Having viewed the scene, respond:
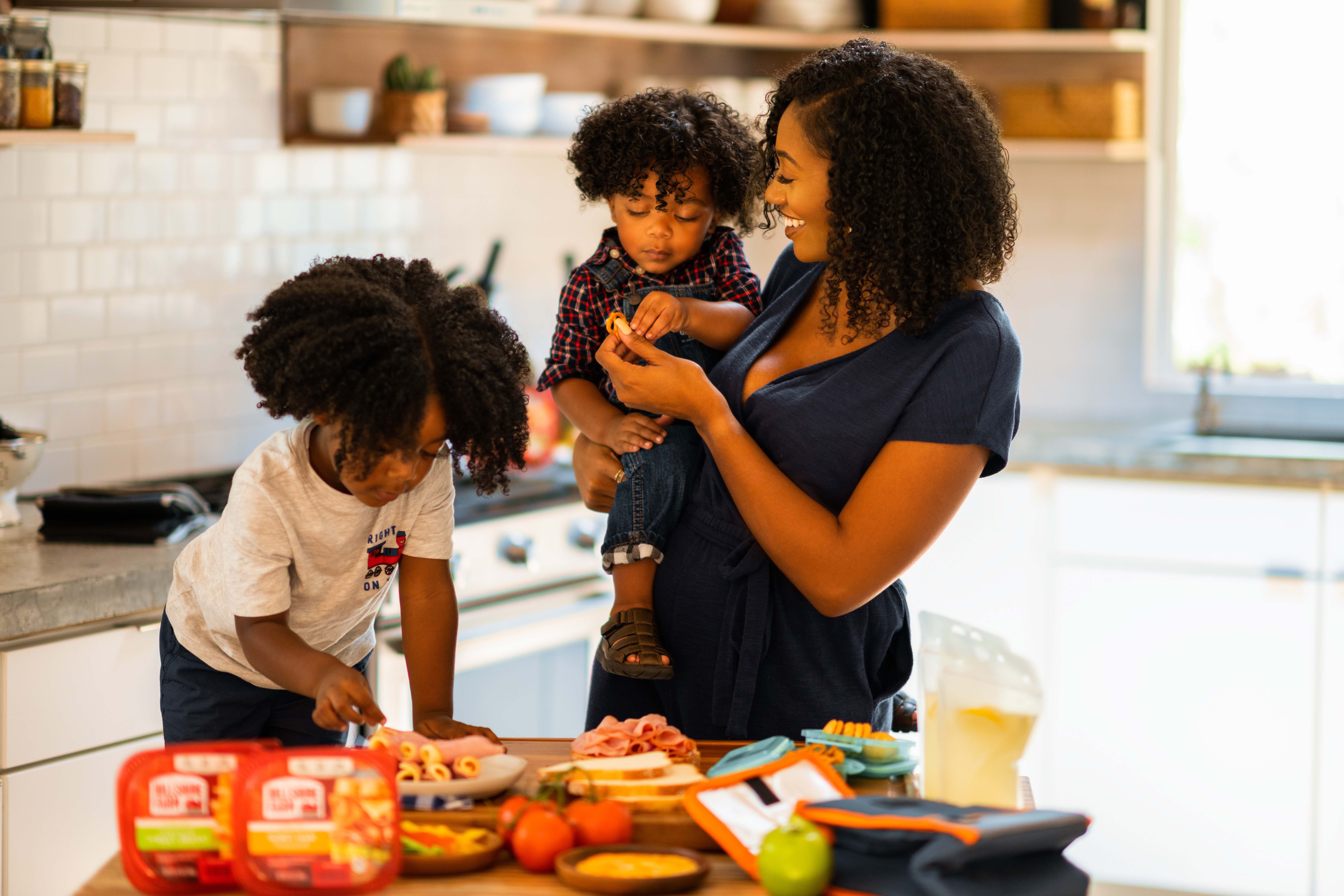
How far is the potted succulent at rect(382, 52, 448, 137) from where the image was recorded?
317 cm

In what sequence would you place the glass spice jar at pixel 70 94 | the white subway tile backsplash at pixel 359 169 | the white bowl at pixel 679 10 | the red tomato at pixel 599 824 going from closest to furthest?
the red tomato at pixel 599 824
the glass spice jar at pixel 70 94
the white subway tile backsplash at pixel 359 169
the white bowl at pixel 679 10

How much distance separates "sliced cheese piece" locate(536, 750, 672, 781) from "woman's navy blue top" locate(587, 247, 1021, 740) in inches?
9.7

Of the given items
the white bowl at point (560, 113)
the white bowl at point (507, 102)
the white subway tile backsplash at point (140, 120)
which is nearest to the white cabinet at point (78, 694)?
the white subway tile backsplash at point (140, 120)

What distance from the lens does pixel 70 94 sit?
2.36 m

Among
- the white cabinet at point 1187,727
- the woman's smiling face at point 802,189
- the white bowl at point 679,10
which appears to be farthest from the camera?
the white bowl at point 679,10

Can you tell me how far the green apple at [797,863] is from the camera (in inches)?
42.8

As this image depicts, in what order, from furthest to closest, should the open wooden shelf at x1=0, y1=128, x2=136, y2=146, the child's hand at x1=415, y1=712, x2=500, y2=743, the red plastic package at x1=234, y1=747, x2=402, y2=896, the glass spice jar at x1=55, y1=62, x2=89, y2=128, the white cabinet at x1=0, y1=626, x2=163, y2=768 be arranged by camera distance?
1. the glass spice jar at x1=55, y1=62, x2=89, y2=128
2. the open wooden shelf at x1=0, y1=128, x2=136, y2=146
3. the white cabinet at x1=0, y1=626, x2=163, y2=768
4. the child's hand at x1=415, y1=712, x2=500, y2=743
5. the red plastic package at x1=234, y1=747, x2=402, y2=896

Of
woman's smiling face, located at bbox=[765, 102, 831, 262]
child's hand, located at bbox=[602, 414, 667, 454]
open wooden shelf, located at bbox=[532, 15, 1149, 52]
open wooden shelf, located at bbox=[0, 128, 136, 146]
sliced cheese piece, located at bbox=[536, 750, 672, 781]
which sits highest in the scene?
open wooden shelf, located at bbox=[532, 15, 1149, 52]

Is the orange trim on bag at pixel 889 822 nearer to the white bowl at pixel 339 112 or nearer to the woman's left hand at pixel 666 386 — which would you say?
the woman's left hand at pixel 666 386

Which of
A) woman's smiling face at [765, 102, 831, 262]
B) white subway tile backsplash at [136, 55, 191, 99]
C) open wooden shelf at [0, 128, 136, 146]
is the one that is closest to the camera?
woman's smiling face at [765, 102, 831, 262]

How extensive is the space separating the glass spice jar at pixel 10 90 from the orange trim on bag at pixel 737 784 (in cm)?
174

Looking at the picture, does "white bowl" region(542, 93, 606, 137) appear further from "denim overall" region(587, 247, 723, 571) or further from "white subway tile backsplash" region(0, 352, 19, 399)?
"denim overall" region(587, 247, 723, 571)

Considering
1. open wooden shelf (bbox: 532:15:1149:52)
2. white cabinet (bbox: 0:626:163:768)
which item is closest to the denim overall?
white cabinet (bbox: 0:626:163:768)

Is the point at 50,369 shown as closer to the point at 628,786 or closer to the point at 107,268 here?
the point at 107,268
